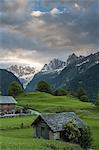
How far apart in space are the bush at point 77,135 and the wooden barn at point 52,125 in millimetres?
1145

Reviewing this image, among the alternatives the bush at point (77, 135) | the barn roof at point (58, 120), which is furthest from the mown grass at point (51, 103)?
the bush at point (77, 135)

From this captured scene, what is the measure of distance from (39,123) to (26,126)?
32.3ft

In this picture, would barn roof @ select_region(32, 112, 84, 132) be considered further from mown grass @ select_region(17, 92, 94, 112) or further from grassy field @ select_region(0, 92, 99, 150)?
mown grass @ select_region(17, 92, 94, 112)

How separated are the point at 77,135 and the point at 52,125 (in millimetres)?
5260

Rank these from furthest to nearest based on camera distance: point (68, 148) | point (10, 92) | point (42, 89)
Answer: point (42, 89)
point (10, 92)
point (68, 148)

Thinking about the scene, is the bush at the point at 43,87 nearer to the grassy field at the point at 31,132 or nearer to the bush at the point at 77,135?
the grassy field at the point at 31,132

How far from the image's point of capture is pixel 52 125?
56.9 metres

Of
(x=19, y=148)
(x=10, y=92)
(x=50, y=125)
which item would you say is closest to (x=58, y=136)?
(x=50, y=125)

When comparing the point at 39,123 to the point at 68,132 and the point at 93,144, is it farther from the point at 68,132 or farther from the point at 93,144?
the point at 93,144

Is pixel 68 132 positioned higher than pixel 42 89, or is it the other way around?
pixel 42 89

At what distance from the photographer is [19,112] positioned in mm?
101875

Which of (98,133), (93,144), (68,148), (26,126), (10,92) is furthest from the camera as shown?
(10,92)

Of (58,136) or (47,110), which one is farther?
→ (47,110)

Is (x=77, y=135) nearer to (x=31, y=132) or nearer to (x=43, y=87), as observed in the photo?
(x=31, y=132)
